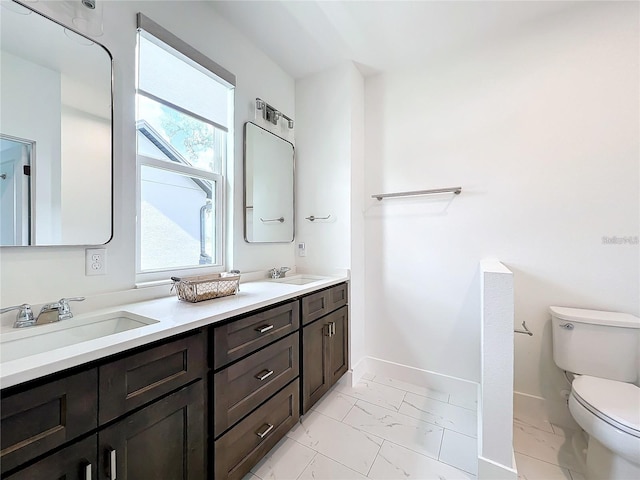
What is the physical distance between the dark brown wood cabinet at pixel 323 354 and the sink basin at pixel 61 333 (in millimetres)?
914

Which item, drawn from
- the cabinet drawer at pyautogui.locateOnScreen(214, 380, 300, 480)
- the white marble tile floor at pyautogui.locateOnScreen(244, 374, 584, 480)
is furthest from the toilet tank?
the cabinet drawer at pyautogui.locateOnScreen(214, 380, 300, 480)

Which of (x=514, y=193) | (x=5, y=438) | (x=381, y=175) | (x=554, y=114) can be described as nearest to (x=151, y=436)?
(x=5, y=438)

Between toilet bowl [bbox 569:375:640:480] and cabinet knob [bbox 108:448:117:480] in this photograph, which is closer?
cabinet knob [bbox 108:448:117:480]

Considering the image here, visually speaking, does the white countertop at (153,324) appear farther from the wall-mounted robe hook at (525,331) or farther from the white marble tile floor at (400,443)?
the wall-mounted robe hook at (525,331)

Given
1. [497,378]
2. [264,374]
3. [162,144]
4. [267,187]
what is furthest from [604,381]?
[162,144]

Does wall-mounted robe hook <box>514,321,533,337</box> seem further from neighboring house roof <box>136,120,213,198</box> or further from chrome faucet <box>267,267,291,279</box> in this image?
neighboring house roof <box>136,120,213,198</box>

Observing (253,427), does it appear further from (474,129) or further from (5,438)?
(474,129)

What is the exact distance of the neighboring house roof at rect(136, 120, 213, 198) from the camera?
4.71 feet

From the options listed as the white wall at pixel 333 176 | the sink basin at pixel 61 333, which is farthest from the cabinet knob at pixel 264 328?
the white wall at pixel 333 176

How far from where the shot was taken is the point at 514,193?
5.98 feet

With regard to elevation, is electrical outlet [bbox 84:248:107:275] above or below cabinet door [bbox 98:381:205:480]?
above

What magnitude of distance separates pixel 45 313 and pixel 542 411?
9.02 feet

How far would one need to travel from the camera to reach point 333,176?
2.23 m

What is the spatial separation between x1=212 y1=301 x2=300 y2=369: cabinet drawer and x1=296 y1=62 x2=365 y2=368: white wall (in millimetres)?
808
